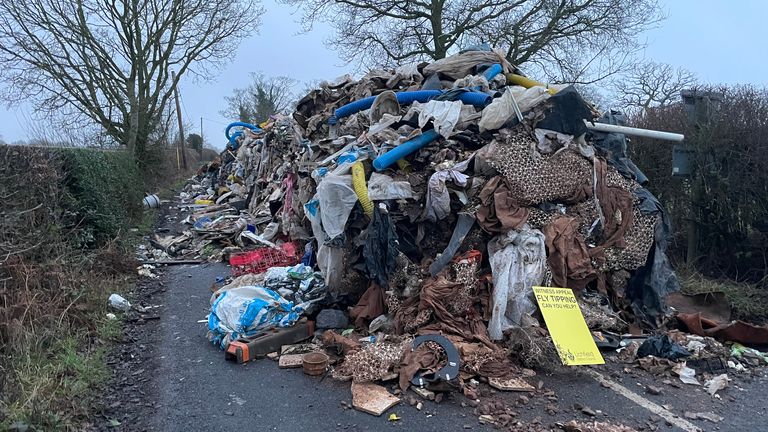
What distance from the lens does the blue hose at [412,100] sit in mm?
6273

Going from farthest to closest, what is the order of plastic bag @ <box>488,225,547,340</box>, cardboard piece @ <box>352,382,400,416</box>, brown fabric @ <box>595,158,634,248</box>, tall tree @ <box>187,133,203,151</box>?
tall tree @ <box>187,133,203,151</box>
brown fabric @ <box>595,158,634,248</box>
plastic bag @ <box>488,225,547,340</box>
cardboard piece @ <box>352,382,400,416</box>

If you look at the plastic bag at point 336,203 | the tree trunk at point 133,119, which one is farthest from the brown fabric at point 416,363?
the tree trunk at point 133,119

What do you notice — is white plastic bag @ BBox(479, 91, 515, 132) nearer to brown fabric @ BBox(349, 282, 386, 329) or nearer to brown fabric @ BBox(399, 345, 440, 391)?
brown fabric @ BBox(349, 282, 386, 329)

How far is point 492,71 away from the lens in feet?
23.7

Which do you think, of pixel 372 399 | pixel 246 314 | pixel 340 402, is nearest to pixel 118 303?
pixel 246 314

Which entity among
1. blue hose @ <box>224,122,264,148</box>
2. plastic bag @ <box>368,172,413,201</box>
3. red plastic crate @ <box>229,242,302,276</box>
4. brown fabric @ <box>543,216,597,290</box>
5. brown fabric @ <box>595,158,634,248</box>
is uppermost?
blue hose @ <box>224,122,264,148</box>

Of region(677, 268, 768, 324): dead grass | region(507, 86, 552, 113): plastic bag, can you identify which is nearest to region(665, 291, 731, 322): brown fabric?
region(677, 268, 768, 324): dead grass

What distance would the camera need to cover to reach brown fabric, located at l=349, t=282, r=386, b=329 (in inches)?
201

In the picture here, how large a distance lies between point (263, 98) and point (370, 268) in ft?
125

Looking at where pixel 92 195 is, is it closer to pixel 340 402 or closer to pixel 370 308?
pixel 370 308

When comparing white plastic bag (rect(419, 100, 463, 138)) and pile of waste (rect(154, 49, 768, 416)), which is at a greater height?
white plastic bag (rect(419, 100, 463, 138))

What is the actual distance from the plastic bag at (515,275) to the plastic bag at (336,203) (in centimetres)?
158

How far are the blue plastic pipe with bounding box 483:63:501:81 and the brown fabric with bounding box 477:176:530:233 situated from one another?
2.63 metres

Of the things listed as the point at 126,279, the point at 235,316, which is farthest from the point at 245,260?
the point at 235,316
